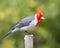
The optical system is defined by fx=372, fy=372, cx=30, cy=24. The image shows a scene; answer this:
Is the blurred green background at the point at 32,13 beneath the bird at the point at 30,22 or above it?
above

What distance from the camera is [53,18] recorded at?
4941 mm

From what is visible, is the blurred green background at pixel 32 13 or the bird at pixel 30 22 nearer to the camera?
the bird at pixel 30 22

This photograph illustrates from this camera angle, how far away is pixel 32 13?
4.91 metres

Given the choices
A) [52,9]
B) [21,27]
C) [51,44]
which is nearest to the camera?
[21,27]

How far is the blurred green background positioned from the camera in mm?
4887

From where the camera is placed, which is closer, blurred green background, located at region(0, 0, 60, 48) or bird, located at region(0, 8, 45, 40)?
bird, located at region(0, 8, 45, 40)

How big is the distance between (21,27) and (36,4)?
1050mm

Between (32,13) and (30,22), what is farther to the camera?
(32,13)

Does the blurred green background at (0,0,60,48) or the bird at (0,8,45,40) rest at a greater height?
the blurred green background at (0,0,60,48)

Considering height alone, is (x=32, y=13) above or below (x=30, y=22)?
above

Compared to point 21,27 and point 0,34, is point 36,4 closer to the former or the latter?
point 0,34

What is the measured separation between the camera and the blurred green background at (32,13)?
Result: 489cm

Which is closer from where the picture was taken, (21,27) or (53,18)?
(21,27)

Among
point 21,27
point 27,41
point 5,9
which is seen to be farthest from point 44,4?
point 27,41
